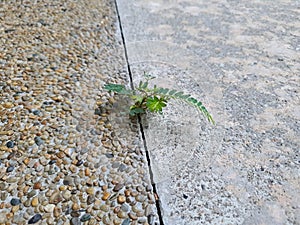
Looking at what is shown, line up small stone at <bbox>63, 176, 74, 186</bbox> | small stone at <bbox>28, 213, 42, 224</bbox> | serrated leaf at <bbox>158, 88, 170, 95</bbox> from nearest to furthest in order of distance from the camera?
small stone at <bbox>28, 213, 42, 224</bbox> < small stone at <bbox>63, 176, 74, 186</bbox> < serrated leaf at <bbox>158, 88, 170, 95</bbox>

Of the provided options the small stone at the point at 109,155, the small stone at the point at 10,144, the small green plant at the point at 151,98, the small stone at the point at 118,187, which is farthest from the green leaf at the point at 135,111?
the small stone at the point at 10,144

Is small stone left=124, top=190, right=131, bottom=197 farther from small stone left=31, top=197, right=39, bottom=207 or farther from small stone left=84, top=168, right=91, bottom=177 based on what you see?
small stone left=31, top=197, right=39, bottom=207

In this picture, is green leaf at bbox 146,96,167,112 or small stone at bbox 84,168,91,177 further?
green leaf at bbox 146,96,167,112

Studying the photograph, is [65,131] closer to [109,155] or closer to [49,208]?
[109,155]

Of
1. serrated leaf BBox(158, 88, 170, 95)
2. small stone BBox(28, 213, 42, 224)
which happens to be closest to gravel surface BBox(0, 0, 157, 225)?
small stone BBox(28, 213, 42, 224)

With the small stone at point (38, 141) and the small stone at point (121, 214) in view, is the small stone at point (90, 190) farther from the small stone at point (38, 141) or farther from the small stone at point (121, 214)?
the small stone at point (38, 141)

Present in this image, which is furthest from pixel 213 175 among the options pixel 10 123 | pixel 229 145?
pixel 10 123

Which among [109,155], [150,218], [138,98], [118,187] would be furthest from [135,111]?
[150,218]
